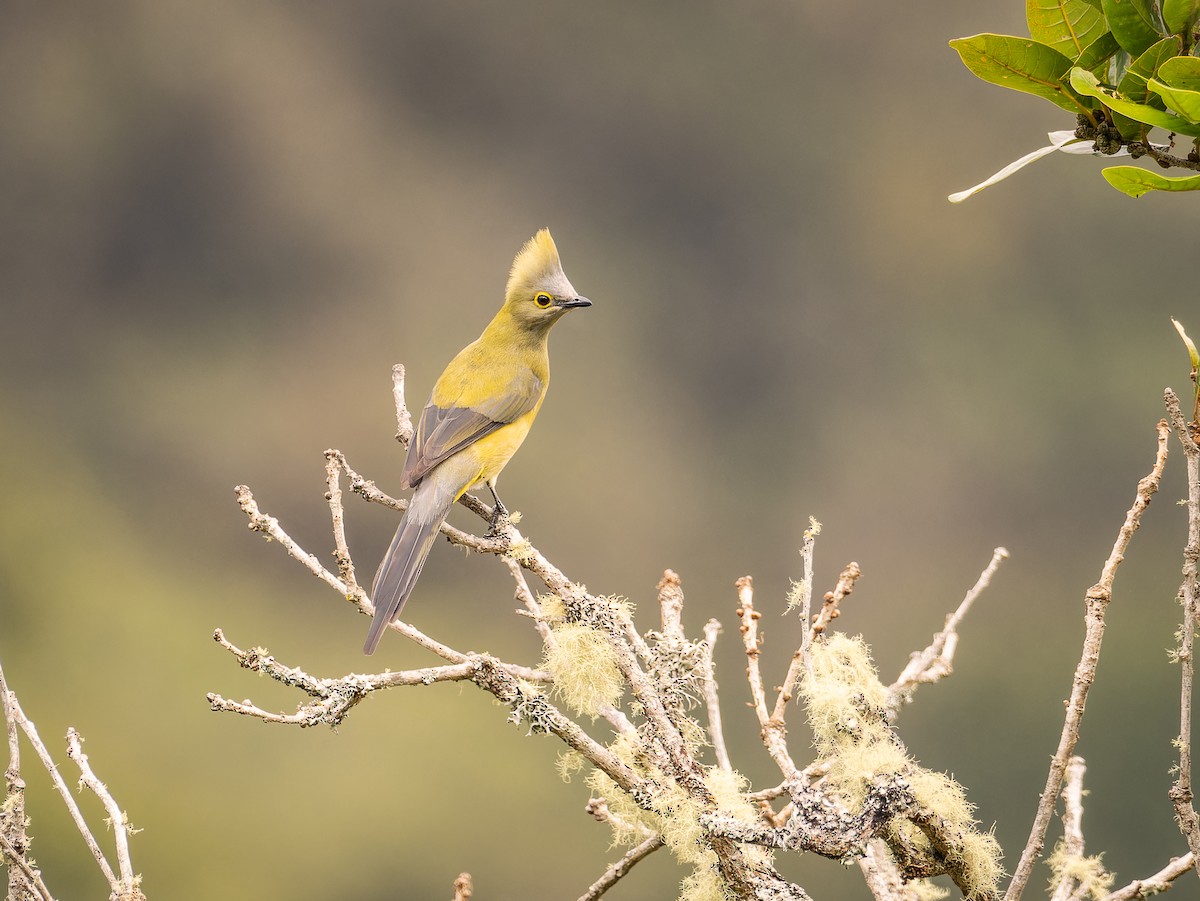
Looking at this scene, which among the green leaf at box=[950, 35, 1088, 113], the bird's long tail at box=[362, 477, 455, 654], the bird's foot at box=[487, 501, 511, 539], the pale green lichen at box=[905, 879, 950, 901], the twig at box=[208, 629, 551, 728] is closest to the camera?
the green leaf at box=[950, 35, 1088, 113]

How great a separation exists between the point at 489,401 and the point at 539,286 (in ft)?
0.77

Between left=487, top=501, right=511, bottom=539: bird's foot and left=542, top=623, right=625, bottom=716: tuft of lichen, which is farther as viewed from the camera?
left=487, top=501, right=511, bottom=539: bird's foot

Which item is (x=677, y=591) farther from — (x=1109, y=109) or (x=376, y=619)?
(x=1109, y=109)

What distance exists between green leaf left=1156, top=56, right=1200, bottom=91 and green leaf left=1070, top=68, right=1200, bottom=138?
0.02 metres

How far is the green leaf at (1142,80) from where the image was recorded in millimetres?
874

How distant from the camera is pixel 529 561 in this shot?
1385mm

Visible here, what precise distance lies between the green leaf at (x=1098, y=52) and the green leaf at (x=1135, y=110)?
0.09 m

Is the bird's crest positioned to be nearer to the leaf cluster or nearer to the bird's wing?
the bird's wing

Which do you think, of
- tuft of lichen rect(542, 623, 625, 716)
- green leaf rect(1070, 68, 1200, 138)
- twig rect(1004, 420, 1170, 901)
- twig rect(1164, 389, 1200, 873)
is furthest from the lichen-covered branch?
green leaf rect(1070, 68, 1200, 138)

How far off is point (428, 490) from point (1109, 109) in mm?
1275

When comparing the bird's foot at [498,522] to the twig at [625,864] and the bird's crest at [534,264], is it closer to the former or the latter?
the bird's crest at [534,264]

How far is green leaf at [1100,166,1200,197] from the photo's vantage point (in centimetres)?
88

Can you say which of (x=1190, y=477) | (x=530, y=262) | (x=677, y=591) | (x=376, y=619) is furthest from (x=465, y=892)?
(x=530, y=262)

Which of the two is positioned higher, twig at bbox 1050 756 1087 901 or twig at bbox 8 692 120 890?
twig at bbox 8 692 120 890
